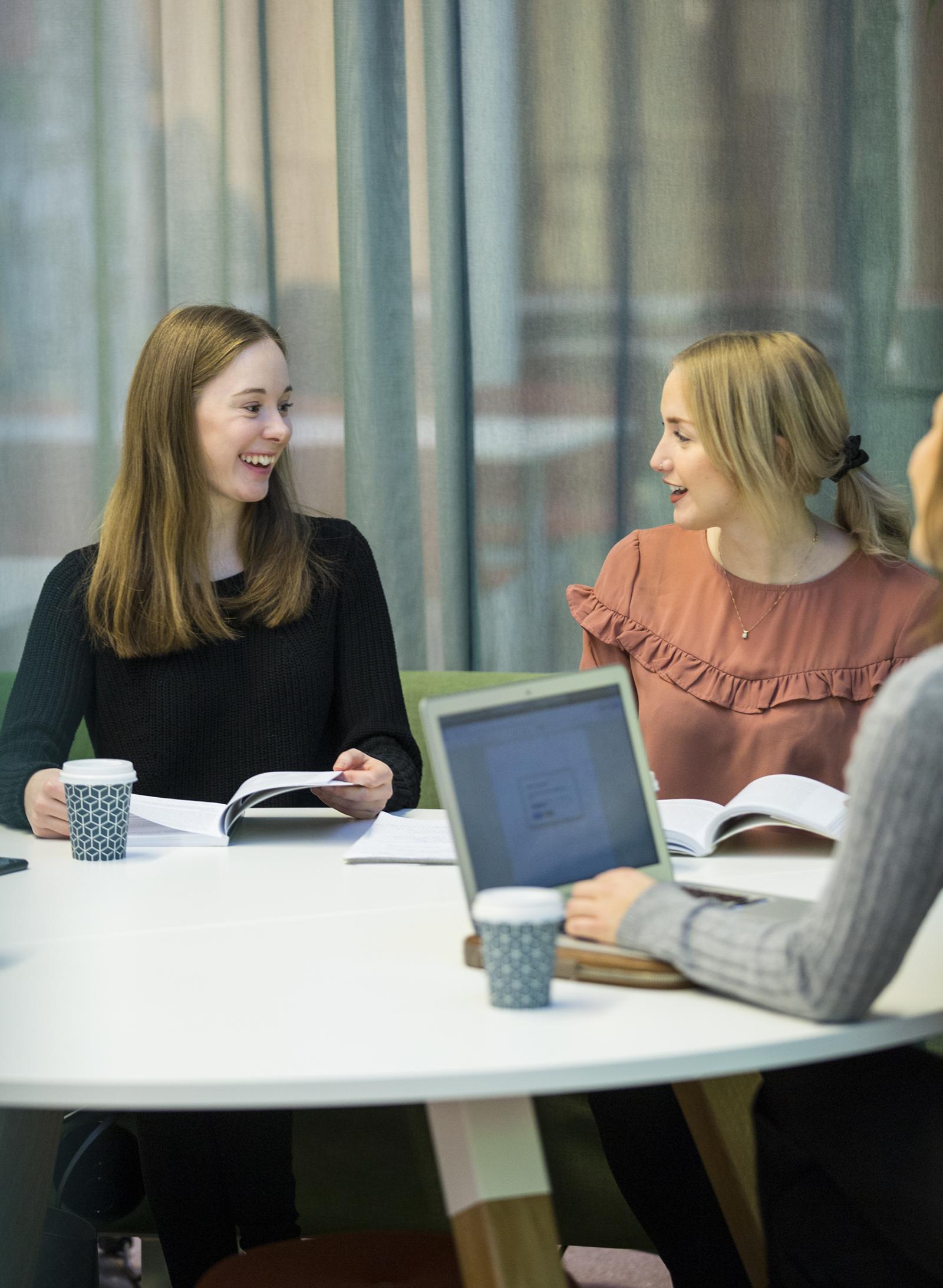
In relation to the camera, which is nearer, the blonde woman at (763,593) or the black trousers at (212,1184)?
the black trousers at (212,1184)

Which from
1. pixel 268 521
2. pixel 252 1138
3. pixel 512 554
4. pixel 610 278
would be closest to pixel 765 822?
pixel 252 1138

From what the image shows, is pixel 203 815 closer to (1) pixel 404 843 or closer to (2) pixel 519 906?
(1) pixel 404 843

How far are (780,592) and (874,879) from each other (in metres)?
1.15

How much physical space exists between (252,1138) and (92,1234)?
0.71ft

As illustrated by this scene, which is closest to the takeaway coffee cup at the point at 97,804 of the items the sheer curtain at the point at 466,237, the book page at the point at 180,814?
the book page at the point at 180,814

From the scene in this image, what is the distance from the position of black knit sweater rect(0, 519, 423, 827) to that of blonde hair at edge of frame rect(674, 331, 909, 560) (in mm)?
549

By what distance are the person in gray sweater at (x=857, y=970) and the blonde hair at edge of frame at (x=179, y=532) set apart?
3.09 ft

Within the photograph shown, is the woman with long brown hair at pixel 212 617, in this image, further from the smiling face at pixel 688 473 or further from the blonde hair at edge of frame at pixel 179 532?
the smiling face at pixel 688 473

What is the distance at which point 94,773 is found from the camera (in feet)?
4.58

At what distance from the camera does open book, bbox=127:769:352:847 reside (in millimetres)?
1490

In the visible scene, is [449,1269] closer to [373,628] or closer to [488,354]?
[373,628]

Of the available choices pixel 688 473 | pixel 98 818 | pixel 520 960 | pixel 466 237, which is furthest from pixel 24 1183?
pixel 466 237

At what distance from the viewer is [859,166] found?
8.32ft

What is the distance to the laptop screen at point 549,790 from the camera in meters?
1.05
